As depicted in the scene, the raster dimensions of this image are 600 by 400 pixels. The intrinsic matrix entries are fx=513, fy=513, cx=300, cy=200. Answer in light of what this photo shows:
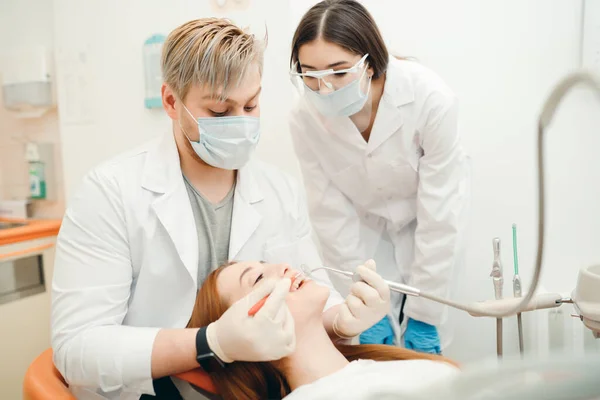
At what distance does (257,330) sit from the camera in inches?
41.8

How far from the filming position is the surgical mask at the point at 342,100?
158 cm

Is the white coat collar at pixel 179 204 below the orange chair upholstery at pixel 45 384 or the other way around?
the other way around

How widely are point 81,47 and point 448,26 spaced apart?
1.77 m

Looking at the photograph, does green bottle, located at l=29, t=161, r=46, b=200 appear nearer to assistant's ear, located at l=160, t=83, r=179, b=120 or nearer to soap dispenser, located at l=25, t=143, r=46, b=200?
soap dispenser, located at l=25, t=143, r=46, b=200

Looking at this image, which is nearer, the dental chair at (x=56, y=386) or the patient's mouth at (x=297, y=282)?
the dental chair at (x=56, y=386)

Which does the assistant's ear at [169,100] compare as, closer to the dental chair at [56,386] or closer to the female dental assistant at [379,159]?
the female dental assistant at [379,159]

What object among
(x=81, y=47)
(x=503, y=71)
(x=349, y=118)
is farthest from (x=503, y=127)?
(x=81, y=47)

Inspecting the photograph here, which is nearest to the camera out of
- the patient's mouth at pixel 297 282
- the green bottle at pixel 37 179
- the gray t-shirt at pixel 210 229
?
the patient's mouth at pixel 297 282

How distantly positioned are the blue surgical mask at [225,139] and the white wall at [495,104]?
815 millimetres

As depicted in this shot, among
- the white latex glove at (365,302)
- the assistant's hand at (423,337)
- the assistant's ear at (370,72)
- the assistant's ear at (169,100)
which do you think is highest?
the assistant's ear at (370,72)

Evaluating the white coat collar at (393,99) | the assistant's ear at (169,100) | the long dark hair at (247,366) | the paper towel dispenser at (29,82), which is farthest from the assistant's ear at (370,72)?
the paper towel dispenser at (29,82)

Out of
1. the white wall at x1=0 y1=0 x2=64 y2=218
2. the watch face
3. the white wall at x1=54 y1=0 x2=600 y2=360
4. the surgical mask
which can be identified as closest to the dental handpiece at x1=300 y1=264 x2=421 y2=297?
the watch face

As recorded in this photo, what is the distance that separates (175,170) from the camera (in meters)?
1.40

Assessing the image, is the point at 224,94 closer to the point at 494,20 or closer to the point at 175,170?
the point at 175,170
